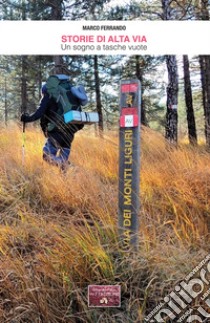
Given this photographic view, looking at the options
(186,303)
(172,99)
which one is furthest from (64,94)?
(186,303)

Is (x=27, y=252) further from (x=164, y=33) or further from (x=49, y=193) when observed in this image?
(x=164, y=33)

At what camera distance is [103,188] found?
2805 mm

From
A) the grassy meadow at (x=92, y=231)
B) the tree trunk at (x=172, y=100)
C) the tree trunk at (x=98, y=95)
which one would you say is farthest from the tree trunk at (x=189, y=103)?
the tree trunk at (x=98, y=95)

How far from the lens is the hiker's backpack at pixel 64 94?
3.36 meters

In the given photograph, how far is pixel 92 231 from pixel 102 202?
0.30m

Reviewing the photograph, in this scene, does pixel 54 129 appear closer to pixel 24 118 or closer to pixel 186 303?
pixel 24 118

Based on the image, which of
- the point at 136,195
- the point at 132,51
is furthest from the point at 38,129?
the point at 136,195

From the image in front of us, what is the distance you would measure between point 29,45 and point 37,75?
1.74m

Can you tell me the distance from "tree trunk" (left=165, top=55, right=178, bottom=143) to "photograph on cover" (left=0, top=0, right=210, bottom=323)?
0.05 feet

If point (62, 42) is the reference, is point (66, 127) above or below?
below

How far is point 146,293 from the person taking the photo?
204 centimetres

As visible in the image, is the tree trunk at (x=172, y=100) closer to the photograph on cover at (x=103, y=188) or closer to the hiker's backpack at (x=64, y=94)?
the photograph on cover at (x=103, y=188)

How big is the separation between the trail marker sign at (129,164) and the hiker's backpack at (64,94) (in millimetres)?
1243

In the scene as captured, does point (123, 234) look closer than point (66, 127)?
Yes
